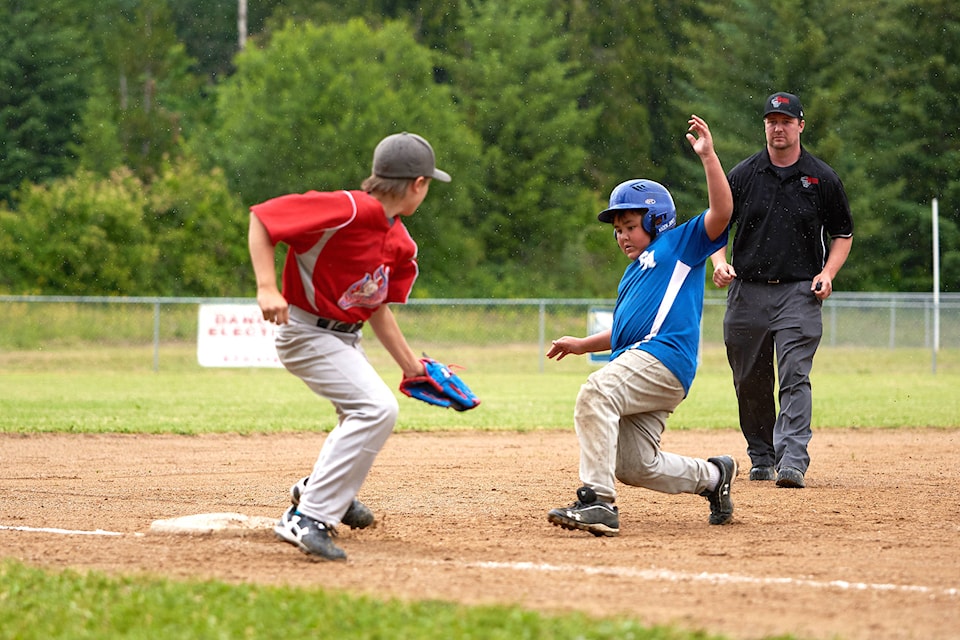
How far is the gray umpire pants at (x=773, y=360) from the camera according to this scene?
293 inches

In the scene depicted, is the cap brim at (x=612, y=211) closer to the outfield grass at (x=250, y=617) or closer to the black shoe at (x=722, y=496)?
the black shoe at (x=722, y=496)

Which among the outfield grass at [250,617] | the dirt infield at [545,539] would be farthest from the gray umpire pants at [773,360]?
the outfield grass at [250,617]

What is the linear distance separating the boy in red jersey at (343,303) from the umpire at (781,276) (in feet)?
9.65

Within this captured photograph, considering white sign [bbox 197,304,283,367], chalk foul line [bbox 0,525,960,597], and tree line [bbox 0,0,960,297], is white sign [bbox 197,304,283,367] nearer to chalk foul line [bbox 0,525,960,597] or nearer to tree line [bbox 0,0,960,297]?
tree line [bbox 0,0,960,297]

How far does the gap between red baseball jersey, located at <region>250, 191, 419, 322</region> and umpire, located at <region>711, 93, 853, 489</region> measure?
298 cm

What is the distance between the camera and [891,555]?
4.98 m

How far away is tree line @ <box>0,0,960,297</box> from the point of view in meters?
35.4

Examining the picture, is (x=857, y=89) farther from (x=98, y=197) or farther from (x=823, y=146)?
(x=98, y=197)

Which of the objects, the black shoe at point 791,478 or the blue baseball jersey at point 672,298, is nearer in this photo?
the blue baseball jersey at point 672,298

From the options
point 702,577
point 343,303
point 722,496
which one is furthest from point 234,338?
point 702,577

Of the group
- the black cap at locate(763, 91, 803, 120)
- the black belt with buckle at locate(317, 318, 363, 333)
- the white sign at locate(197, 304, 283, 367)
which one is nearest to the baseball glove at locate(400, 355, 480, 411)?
the black belt with buckle at locate(317, 318, 363, 333)

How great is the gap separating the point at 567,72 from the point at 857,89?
11.7m

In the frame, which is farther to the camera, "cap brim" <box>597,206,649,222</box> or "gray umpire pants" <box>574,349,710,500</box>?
"cap brim" <box>597,206,649,222</box>

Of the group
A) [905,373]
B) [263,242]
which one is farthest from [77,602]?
[905,373]
